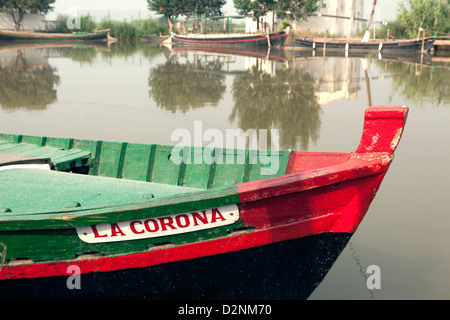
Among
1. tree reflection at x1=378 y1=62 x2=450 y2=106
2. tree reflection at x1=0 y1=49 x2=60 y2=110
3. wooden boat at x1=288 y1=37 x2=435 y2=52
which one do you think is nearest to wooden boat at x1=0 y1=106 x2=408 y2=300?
tree reflection at x1=0 y1=49 x2=60 y2=110

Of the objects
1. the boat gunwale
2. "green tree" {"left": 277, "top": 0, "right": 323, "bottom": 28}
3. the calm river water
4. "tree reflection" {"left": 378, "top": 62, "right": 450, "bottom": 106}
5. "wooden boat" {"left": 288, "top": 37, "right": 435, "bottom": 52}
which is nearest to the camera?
the boat gunwale

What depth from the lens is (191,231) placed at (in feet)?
15.0

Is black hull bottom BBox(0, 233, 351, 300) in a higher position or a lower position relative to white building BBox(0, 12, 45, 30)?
lower

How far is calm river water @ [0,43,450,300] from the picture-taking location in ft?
20.5

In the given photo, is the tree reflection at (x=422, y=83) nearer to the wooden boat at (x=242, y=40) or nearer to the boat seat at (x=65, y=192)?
the boat seat at (x=65, y=192)

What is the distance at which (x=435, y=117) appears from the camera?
14266 millimetres

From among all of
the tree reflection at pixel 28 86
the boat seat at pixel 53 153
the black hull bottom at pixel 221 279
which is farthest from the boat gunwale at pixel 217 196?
the tree reflection at pixel 28 86

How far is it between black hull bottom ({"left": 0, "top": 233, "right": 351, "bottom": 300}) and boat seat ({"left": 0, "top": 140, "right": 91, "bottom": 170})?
6.35 ft

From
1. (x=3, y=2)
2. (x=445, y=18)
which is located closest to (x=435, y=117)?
(x=445, y=18)

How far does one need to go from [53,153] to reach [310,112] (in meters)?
9.75

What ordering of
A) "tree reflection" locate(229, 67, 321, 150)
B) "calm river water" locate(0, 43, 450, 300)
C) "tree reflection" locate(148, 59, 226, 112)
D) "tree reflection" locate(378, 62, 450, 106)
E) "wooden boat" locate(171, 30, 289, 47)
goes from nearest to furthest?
"calm river water" locate(0, 43, 450, 300), "tree reflection" locate(229, 67, 321, 150), "tree reflection" locate(148, 59, 226, 112), "tree reflection" locate(378, 62, 450, 106), "wooden boat" locate(171, 30, 289, 47)

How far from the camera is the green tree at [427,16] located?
39.2 m

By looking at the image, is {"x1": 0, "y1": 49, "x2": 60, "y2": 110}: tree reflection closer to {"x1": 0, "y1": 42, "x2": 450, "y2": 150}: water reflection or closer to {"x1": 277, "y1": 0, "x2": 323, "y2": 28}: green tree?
{"x1": 0, "y1": 42, "x2": 450, "y2": 150}: water reflection
